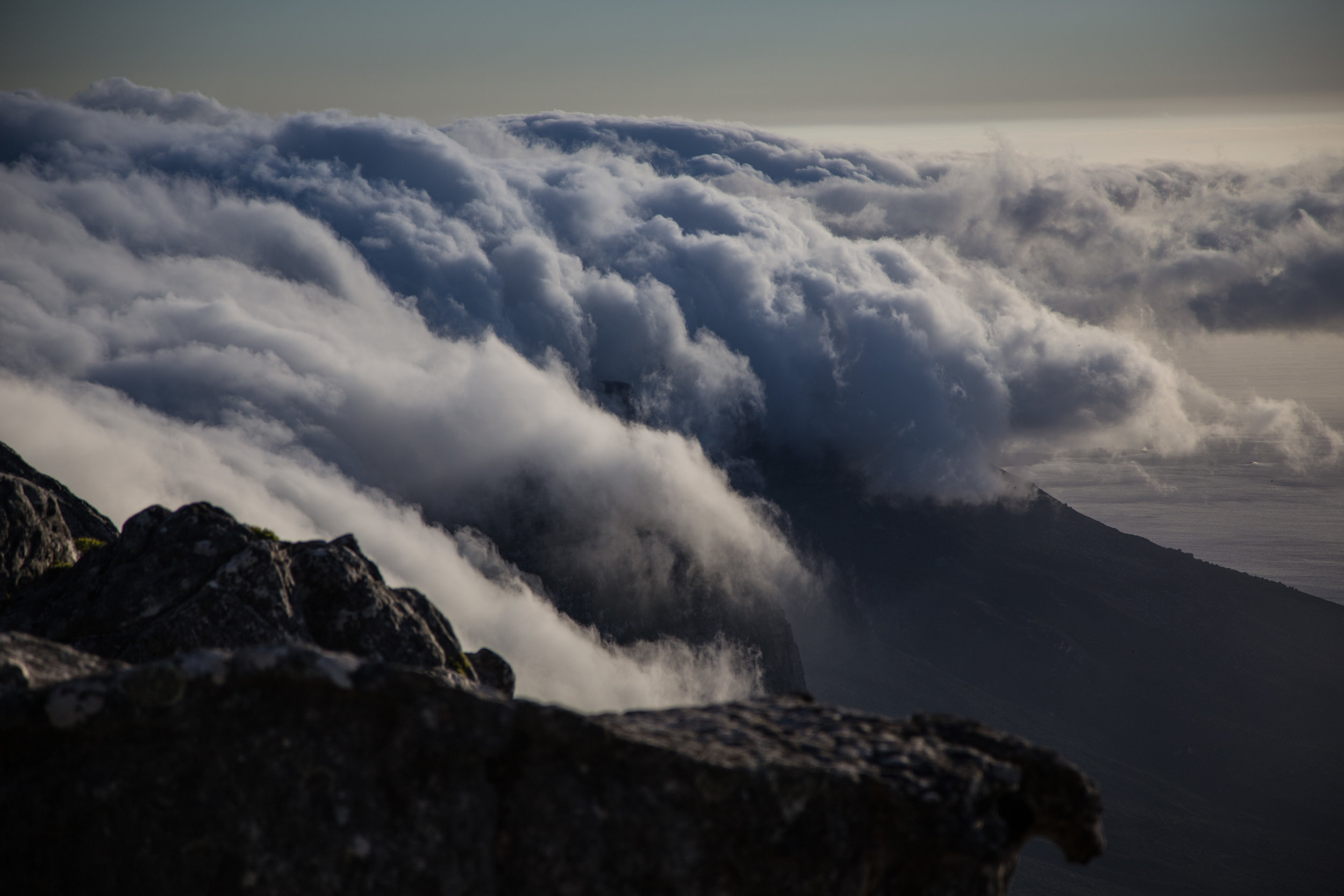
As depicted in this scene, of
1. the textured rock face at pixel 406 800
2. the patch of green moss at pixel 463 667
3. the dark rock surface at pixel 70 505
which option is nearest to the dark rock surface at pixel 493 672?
the patch of green moss at pixel 463 667

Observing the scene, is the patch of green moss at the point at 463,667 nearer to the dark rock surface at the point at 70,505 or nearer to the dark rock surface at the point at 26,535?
the dark rock surface at the point at 26,535

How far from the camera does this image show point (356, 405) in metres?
186

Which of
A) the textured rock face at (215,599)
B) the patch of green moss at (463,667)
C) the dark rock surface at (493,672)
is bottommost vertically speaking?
the dark rock surface at (493,672)

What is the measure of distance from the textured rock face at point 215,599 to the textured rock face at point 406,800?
5.71 meters

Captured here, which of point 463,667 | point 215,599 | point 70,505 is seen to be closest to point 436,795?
point 215,599

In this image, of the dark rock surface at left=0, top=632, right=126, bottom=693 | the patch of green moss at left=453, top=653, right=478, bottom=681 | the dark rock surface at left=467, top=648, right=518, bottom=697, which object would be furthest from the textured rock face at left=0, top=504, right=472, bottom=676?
the dark rock surface at left=0, top=632, right=126, bottom=693

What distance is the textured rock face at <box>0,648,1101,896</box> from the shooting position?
6574mm

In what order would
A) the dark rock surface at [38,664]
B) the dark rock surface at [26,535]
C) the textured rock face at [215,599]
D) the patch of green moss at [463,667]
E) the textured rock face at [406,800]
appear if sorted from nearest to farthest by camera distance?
the textured rock face at [406,800] → the dark rock surface at [38,664] → the textured rock face at [215,599] → the dark rock surface at [26,535] → the patch of green moss at [463,667]

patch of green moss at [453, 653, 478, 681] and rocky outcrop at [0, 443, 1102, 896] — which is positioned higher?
rocky outcrop at [0, 443, 1102, 896]

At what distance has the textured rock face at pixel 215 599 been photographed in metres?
12.5

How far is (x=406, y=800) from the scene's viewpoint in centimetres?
680

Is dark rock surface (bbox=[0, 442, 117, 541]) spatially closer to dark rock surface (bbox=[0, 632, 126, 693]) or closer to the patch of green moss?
the patch of green moss

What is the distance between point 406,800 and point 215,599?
7458 millimetres

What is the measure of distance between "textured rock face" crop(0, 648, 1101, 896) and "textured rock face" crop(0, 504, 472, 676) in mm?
5711
